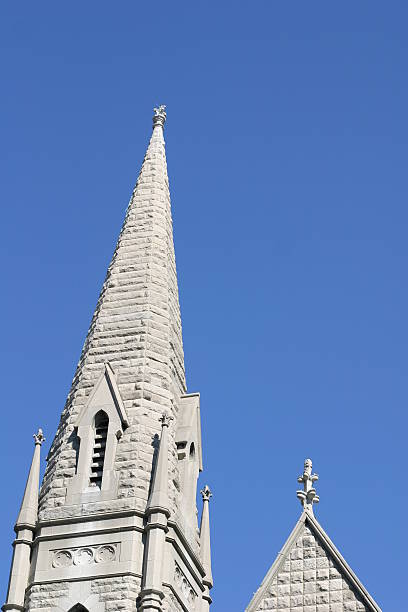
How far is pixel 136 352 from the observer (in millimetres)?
32156

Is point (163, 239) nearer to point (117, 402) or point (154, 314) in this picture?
point (154, 314)

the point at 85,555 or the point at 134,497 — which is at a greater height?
the point at 134,497

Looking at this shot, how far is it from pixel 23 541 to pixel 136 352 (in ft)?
15.9

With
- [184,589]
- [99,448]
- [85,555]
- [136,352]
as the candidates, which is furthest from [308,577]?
[136,352]

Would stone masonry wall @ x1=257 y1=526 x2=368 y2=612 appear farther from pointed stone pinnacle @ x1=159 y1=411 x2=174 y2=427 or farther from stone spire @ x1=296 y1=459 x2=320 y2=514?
pointed stone pinnacle @ x1=159 y1=411 x2=174 y2=427

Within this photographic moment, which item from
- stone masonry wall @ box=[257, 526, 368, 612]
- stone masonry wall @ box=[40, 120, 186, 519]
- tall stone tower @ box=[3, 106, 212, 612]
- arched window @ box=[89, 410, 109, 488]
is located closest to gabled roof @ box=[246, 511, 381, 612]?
stone masonry wall @ box=[257, 526, 368, 612]

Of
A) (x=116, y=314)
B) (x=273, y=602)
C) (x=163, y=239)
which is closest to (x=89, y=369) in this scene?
(x=116, y=314)

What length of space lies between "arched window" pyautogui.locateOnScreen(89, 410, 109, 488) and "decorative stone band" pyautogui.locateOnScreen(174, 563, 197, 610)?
228cm

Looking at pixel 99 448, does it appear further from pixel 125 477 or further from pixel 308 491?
pixel 308 491

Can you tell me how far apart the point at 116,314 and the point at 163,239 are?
2655mm

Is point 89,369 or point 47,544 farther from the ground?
point 89,369

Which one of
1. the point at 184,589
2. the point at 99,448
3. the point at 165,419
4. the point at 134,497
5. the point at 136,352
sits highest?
the point at 136,352

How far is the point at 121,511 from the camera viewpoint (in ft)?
95.9

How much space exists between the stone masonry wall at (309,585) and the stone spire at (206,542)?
3.99 meters
